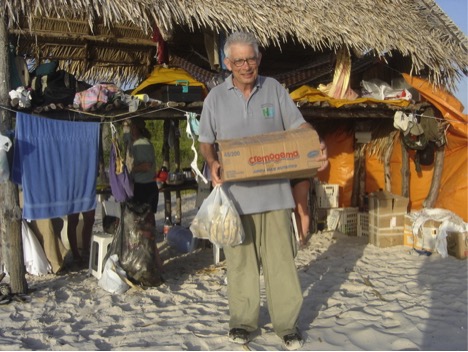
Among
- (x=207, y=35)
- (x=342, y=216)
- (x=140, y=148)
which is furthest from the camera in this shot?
(x=342, y=216)

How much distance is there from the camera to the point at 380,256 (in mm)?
6301

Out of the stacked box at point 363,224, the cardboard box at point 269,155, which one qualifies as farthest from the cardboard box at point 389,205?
the cardboard box at point 269,155

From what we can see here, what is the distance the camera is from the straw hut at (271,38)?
210 inches

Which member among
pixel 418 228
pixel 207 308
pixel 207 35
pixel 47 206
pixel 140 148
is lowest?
pixel 207 308

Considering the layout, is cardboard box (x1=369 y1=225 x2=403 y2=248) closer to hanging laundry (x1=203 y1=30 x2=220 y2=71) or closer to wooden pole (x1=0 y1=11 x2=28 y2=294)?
hanging laundry (x1=203 y1=30 x2=220 y2=71)

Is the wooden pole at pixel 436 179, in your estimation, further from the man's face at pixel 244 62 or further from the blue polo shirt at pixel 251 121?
the man's face at pixel 244 62

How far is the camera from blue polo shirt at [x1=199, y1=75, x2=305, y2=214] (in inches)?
126

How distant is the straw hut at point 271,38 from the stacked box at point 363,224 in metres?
0.60

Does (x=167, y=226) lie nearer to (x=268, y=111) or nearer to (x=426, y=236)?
(x=426, y=236)

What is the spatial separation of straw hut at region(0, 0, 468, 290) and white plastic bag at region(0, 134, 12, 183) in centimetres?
36

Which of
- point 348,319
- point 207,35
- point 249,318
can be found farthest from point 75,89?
point 348,319

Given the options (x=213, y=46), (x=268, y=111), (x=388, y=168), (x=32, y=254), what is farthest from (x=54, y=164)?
(x=388, y=168)

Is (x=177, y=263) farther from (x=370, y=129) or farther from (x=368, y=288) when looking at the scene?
(x=370, y=129)

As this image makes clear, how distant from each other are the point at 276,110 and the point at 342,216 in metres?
5.02
